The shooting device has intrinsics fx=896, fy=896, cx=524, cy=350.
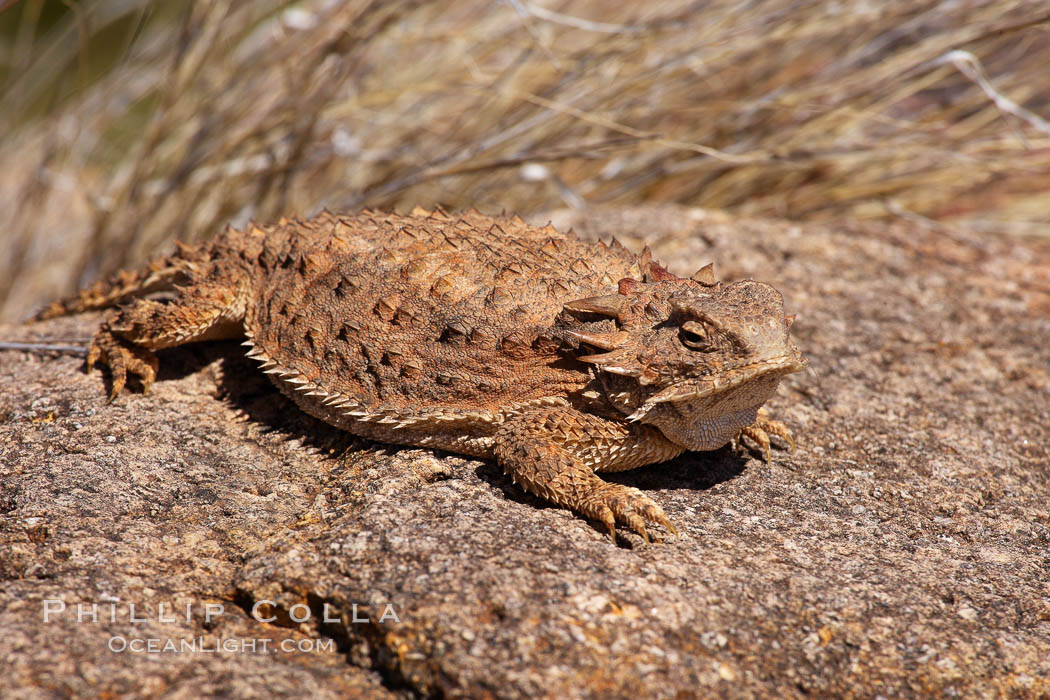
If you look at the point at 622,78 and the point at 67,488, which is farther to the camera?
the point at 622,78

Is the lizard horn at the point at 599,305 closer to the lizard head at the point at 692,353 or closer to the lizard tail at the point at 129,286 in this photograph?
the lizard head at the point at 692,353

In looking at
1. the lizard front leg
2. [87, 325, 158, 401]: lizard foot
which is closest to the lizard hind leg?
[87, 325, 158, 401]: lizard foot

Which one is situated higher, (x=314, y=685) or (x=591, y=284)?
A: (x=591, y=284)

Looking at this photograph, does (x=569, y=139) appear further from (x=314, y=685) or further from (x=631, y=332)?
(x=314, y=685)

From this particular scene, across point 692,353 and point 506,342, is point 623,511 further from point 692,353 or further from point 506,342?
point 506,342

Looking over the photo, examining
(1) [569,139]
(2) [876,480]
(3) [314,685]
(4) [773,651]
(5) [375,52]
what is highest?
(5) [375,52]

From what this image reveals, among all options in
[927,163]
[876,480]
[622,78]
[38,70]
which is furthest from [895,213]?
[38,70]

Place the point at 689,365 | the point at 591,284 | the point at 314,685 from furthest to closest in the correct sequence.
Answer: the point at 591,284
the point at 689,365
the point at 314,685

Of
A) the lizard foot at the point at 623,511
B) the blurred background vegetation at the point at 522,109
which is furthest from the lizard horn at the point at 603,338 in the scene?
the blurred background vegetation at the point at 522,109
